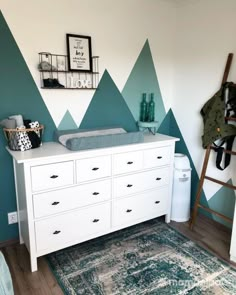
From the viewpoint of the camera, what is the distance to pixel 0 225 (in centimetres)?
232

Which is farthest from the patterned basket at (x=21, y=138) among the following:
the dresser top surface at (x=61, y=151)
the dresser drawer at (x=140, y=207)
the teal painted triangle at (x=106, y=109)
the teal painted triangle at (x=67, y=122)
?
the dresser drawer at (x=140, y=207)

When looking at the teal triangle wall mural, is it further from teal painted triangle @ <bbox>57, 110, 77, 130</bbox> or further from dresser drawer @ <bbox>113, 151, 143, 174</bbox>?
dresser drawer @ <bbox>113, 151, 143, 174</bbox>

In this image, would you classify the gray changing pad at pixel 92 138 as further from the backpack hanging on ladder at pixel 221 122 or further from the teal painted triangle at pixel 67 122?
the backpack hanging on ladder at pixel 221 122

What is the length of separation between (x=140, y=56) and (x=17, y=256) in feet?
7.57

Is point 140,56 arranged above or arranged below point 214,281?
above

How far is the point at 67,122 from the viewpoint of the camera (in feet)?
8.12

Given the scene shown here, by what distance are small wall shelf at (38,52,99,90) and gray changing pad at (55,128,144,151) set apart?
434mm

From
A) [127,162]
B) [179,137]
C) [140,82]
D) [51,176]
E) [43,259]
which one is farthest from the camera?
[179,137]

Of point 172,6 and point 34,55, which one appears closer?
point 34,55

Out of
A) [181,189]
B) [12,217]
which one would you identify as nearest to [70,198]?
[12,217]

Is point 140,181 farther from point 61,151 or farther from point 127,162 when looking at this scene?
point 61,151

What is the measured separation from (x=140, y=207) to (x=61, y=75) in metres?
1.49

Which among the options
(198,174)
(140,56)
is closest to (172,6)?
(140,56)

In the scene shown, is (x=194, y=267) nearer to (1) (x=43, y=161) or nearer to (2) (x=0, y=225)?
(1) (x=43, y=161)
